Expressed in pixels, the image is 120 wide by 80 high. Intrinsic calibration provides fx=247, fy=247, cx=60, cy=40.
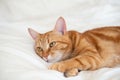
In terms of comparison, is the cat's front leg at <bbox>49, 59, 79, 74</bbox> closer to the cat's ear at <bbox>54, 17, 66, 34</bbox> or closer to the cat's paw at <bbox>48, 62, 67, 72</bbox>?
the cat's paw at <bbox>48, 62, 67, 72</bbox>

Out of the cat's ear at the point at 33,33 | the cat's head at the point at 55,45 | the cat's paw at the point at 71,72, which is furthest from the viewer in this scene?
the cat's ear at the point at 33,33

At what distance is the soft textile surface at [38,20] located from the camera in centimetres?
131

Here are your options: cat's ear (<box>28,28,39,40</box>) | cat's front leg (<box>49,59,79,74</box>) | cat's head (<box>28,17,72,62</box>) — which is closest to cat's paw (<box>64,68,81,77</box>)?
cat's front leg (<box>49,59,79,74</box>)

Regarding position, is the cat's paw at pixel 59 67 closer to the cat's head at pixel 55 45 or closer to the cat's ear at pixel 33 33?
the cat's head at pixel 55 45

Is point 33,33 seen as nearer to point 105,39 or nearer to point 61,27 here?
point 61,27

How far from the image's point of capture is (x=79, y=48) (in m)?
1.44

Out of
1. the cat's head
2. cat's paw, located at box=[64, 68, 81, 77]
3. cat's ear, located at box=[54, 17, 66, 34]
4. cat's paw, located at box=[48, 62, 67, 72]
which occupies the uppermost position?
cat's ear, located at box=[54, 17, 66, 34]

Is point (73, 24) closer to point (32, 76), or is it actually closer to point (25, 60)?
point (25, 60)

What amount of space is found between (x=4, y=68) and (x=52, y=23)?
2.17 feet

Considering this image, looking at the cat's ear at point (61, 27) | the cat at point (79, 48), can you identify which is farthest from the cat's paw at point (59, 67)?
the cat's ear at point (61, 27)

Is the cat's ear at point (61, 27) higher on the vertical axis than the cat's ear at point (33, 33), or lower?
higher

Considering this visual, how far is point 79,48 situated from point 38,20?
1.68 ft

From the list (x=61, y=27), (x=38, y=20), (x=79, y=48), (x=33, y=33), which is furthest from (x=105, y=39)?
Answer: (x=38, y=20)

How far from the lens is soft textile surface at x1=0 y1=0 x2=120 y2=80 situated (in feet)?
4.30
